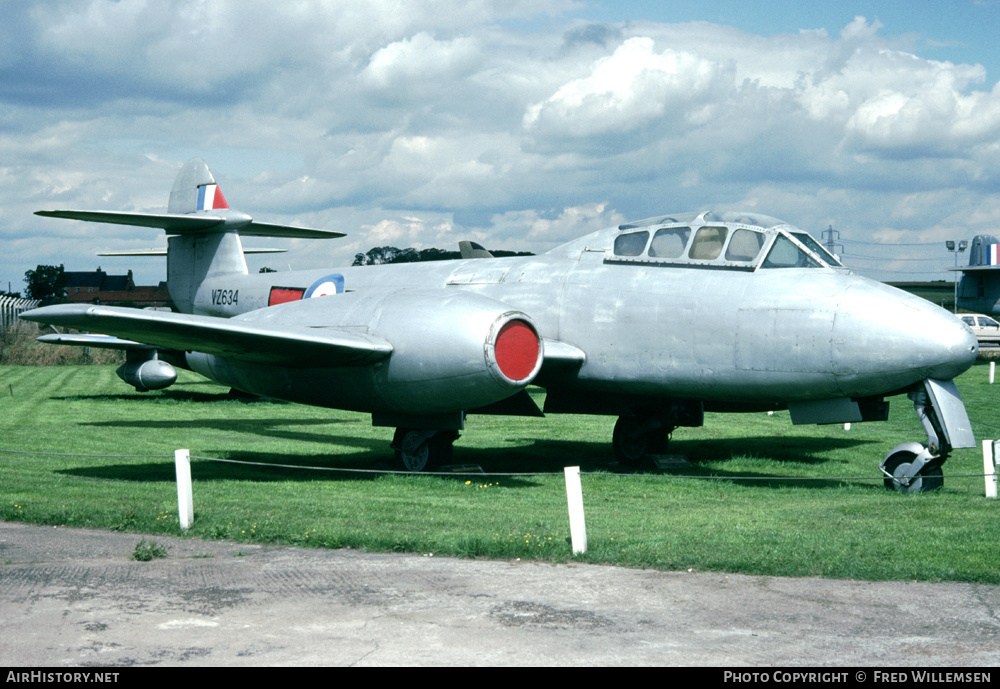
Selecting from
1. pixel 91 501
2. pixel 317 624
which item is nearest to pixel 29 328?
pixel 91 501

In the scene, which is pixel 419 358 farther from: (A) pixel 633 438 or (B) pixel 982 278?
(B) pixel 982 278

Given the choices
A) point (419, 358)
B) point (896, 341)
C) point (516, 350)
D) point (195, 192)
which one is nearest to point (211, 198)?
point (195, 192)

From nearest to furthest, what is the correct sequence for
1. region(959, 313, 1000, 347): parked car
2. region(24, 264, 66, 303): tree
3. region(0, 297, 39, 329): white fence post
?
region(0, 297, 39, 329): white fence post
region(959, 313, 1000, 347): parked car
region(24, 264, 66, 303): tree

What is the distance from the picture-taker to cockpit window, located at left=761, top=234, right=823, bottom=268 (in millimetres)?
11344

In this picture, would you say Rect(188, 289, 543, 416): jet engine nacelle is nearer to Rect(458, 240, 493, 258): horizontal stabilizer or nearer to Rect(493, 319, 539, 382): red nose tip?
Rect(493, 319, 539, 382): red nose tip

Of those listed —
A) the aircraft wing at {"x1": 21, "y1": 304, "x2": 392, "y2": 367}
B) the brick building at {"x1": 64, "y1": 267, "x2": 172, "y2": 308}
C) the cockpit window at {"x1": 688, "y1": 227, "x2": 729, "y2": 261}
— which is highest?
the brick building at {"x1": 64, "y1": 267, "x2": 172, "y2": 308}

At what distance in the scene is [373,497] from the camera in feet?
36.4

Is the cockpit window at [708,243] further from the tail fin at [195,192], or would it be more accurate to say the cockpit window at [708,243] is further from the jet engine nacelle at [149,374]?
the jet engine nacelle at [149,374]

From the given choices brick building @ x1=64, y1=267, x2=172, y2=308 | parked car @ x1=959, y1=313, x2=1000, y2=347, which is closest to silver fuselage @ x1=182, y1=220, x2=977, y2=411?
parked car @ x1=959, y1=313, x2=1000, y2=347

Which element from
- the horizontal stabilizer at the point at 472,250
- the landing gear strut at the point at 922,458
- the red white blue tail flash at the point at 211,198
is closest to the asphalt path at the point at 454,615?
the landing gear strut at the point at 922,458

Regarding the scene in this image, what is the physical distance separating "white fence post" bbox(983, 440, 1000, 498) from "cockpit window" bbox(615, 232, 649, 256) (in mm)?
4633

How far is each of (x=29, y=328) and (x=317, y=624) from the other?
44.0 m

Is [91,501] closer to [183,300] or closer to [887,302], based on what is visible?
[887,302]

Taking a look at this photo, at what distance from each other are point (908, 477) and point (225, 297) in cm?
1319
